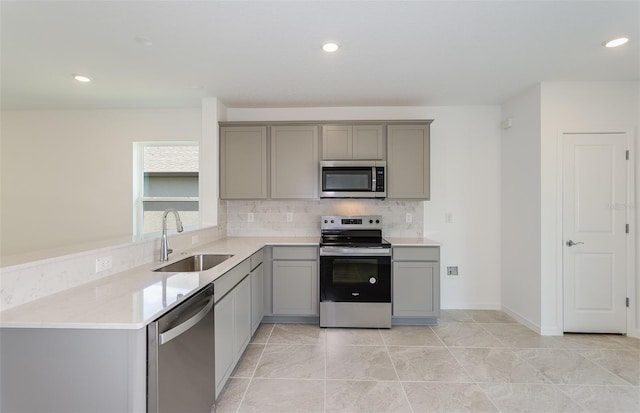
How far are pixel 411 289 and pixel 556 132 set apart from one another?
7.06ft

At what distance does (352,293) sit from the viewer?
3.00 meters

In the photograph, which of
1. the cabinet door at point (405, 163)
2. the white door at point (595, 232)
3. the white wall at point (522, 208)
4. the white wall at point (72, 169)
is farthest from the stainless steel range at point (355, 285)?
the white wall at point (72, 169)

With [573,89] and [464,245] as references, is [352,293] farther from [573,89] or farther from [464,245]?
[573,89]

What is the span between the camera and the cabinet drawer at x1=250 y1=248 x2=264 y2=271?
104 inches

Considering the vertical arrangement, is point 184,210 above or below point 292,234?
above

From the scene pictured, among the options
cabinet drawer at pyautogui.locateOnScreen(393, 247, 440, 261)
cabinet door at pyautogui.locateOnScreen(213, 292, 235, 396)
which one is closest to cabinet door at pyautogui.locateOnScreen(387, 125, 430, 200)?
cabinet drawer at pyautogui.locateOnScreen(393, 247, 440, 261)

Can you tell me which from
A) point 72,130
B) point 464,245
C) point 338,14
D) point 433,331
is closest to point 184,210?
point 72,130

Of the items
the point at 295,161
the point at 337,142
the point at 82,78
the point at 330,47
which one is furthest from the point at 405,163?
the point at 82,78

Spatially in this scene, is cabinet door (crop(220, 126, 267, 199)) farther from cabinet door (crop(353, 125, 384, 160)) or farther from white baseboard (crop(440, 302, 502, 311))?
white baseboard (crop(440, 302, 502, 311))

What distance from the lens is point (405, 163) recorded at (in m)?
3.30

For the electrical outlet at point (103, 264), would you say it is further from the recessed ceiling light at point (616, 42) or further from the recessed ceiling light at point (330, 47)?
the recessed ceiling light at point (616, 42)

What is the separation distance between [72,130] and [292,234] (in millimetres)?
3331

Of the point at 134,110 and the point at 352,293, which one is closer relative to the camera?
the point at 352,293

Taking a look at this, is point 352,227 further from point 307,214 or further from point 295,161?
point 295,161
